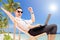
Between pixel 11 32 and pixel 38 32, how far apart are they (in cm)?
82

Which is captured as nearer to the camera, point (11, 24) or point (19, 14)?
point (19, 14)

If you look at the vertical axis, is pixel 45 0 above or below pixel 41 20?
above

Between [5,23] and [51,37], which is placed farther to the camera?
[5,23]

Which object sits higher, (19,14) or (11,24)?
(19,14)

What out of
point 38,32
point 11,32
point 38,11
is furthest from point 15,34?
point 38,32

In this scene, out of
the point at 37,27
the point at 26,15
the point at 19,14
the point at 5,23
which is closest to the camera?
the point at 37,27

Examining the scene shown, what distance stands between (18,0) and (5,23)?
0.52 m

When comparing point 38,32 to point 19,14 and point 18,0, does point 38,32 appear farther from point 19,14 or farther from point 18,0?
point 18,0

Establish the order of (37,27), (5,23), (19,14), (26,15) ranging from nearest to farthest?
(37,27)
(19,14)
(26,15)
(5,23)

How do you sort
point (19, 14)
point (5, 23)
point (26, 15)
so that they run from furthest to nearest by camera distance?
point (5, 23)
point (26, 15)
point (19, 14)

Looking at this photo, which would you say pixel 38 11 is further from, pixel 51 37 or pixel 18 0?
pixel 51 37

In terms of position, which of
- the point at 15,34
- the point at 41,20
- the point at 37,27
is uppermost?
the point at 37,27

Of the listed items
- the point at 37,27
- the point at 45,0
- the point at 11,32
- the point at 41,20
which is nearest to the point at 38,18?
the point at 41,20

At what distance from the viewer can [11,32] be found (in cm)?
285
